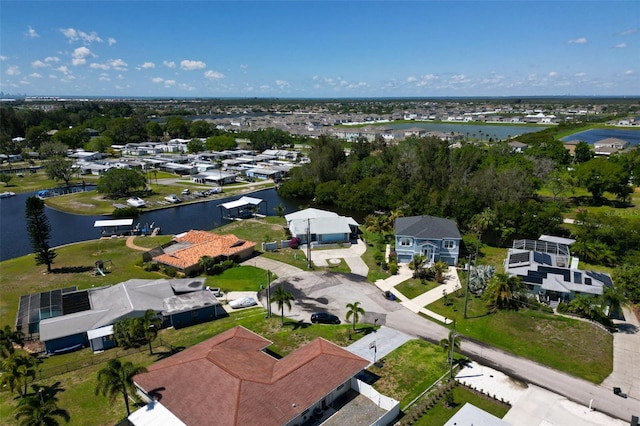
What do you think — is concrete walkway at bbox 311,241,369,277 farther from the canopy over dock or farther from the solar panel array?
the solar panel array

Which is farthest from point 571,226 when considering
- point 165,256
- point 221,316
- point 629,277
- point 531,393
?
point 165,256

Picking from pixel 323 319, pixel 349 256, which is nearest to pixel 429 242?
pixel 349 256

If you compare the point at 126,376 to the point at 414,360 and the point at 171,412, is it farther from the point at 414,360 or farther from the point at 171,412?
the point at 414,360

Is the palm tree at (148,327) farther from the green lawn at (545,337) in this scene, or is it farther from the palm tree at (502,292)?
the palm tree at (502,292)

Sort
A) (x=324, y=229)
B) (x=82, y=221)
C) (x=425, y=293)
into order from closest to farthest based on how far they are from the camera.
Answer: (x=425, y=293), (x=324, y=229), (x=82, y=221)

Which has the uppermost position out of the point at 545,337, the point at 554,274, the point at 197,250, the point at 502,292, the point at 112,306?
the point at 554,274

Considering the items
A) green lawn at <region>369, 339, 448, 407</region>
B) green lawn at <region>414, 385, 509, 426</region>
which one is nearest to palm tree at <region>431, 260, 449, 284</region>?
green lawn at <region>369, 339, 448, 407</region>

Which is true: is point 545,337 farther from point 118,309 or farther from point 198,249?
point 198,249
